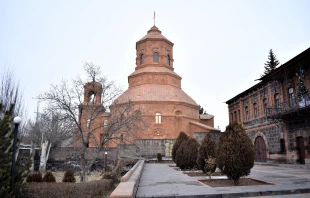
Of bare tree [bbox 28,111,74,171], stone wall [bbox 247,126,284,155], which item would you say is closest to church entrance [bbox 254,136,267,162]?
stone wall [bbox 247,126,284,155]

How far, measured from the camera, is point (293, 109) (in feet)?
54.9

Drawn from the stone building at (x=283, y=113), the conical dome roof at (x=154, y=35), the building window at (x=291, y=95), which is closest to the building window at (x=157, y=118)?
the stone building at (x=283, y=113)

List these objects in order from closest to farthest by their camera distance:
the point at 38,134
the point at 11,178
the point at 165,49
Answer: the point at 11,178
the point at 38,134
the point at 165,49

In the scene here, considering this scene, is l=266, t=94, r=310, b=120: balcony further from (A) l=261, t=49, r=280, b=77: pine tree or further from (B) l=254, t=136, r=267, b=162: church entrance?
(A) l=261, t=49, r=280, b=77: pine tree

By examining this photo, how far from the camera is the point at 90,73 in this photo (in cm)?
1839

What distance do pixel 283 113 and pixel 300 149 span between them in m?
3.03

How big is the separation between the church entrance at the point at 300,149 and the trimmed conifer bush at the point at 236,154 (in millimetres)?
11389

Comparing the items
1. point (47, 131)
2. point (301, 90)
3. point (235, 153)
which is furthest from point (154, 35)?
point (235, 153)

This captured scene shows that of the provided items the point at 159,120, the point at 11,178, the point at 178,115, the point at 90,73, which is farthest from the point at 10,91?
the point at 178,115

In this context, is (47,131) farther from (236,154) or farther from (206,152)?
(236,154)

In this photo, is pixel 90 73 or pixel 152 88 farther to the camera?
pixel 152 88

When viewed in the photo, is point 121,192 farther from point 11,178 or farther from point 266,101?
point 266,101

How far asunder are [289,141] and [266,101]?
442cm

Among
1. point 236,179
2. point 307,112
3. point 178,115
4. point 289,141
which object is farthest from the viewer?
point 178,115
